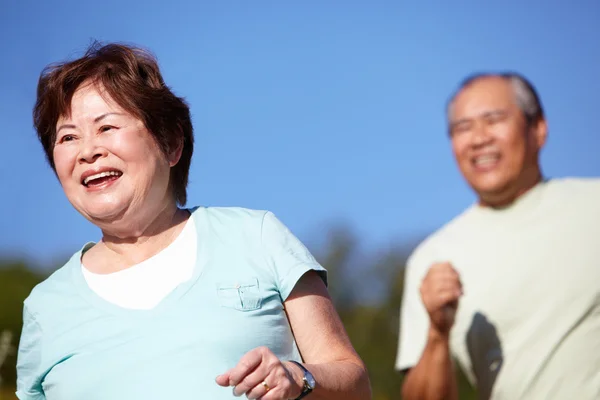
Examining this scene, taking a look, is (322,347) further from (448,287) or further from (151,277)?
(448,287)

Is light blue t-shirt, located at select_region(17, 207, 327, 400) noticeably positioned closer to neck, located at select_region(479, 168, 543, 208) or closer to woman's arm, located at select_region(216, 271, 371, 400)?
woman's arm, located at select_region(216, 271, 371, 400)

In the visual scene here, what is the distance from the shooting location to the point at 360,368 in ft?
6.23

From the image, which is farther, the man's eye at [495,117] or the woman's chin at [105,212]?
the man's eye at [495,117]

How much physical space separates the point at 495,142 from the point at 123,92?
7.02ft

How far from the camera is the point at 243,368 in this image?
152 centimetres

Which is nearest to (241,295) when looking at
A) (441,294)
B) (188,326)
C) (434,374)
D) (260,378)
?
(188,326)

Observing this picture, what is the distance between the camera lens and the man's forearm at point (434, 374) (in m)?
3.55

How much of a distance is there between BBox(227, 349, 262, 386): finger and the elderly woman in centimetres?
20

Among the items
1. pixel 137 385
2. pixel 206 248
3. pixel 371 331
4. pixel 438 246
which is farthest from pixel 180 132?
pixel 371 331

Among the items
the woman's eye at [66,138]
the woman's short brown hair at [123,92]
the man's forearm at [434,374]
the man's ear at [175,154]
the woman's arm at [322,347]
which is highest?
the woman's short brown hair at [123,92]

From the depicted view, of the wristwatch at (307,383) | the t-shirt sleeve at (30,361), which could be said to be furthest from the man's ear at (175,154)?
the wristwatch at (307,383)

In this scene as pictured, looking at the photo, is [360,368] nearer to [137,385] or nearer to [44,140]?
[137,385]

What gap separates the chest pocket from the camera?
6.15ft

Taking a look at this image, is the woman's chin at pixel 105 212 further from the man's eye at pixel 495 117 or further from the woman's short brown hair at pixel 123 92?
the man's eye at pixel 495 117
